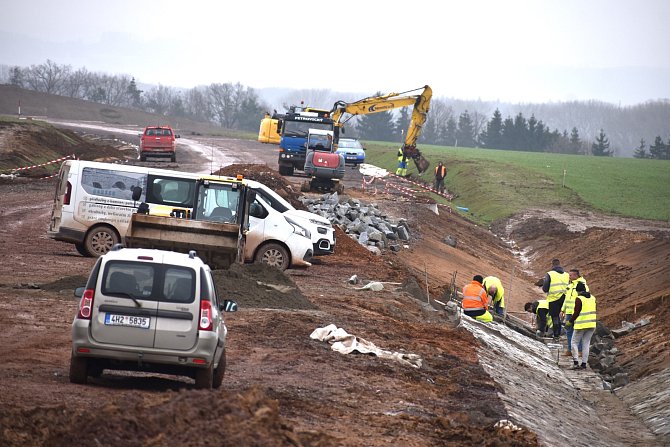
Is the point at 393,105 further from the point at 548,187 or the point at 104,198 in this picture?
the point at 104,198

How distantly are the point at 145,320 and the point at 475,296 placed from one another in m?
13.5

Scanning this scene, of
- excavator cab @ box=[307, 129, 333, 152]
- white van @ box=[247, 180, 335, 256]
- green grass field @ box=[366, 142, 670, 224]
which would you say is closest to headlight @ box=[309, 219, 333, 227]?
white van @ box=[247, 180, 335, 256]

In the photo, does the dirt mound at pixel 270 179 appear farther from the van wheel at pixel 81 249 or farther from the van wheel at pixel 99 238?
the van wheel at pixel 99 238

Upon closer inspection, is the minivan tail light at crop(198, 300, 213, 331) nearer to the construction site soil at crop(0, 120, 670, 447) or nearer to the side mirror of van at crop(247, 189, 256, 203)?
the construction site soil at crop(0, 120, 670, 447)

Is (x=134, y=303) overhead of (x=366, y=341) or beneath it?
overhead

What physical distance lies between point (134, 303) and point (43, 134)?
166 feet

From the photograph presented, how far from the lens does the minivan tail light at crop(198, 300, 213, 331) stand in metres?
11.7

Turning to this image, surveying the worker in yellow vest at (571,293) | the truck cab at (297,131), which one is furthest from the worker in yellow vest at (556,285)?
the truck cab at (297,131)

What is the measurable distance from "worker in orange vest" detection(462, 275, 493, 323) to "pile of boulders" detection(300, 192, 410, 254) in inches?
350

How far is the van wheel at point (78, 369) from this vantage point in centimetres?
1160

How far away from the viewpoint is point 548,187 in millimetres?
68875

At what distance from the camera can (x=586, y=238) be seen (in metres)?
47.7

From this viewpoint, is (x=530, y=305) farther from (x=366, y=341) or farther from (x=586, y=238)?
(x=586, y=238)

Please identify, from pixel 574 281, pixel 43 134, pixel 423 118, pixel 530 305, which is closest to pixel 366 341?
pixel 574 281
